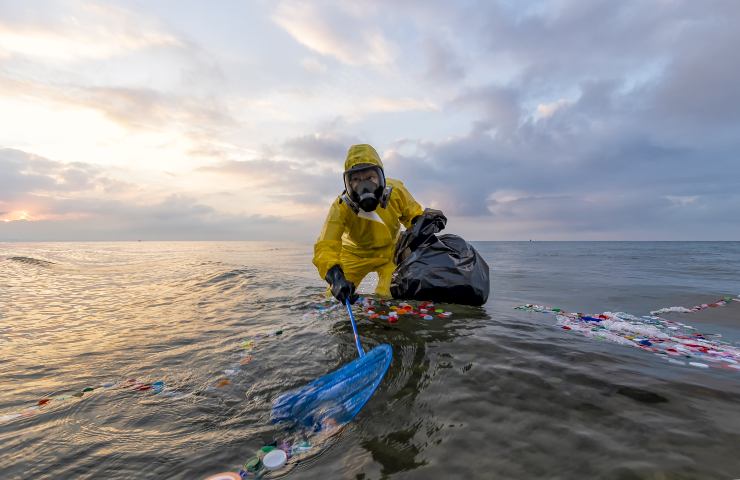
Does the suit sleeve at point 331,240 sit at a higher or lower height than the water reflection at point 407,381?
higher

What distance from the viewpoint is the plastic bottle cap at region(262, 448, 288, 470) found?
73.9 inches

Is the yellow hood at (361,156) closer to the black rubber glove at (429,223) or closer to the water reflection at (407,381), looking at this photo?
the black rubber glove at (429,223)

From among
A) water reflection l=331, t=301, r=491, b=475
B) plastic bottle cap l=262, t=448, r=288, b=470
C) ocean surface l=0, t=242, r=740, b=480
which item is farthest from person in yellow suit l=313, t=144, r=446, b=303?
plastic bottle cap l=262, t=448, r=288, b=470

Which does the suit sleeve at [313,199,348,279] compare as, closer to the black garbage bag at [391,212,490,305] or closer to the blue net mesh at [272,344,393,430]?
the black garbage bag at [391,212,490,305]

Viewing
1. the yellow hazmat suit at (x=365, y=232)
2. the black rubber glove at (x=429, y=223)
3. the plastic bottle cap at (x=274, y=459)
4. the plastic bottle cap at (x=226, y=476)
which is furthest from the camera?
the black rubber glove at (x=429, y=223)

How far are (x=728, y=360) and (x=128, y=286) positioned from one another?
13.9 meters

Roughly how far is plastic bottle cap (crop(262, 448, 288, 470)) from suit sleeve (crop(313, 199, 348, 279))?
10.3 feet

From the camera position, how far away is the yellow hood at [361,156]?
16.9ft

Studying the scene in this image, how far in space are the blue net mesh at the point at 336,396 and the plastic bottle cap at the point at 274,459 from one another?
37 cm

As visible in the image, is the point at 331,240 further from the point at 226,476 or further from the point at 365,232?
the point at 226,476

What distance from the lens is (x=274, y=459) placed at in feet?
6.31

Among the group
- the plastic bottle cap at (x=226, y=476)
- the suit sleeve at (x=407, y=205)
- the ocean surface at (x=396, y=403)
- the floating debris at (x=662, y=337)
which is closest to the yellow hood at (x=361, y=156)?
the suit sleeve at (x=407, y=205)

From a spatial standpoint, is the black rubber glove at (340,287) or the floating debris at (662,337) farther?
the black rubber glove at (340,287)

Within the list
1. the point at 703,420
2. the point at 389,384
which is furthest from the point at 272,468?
the point at 703,420
